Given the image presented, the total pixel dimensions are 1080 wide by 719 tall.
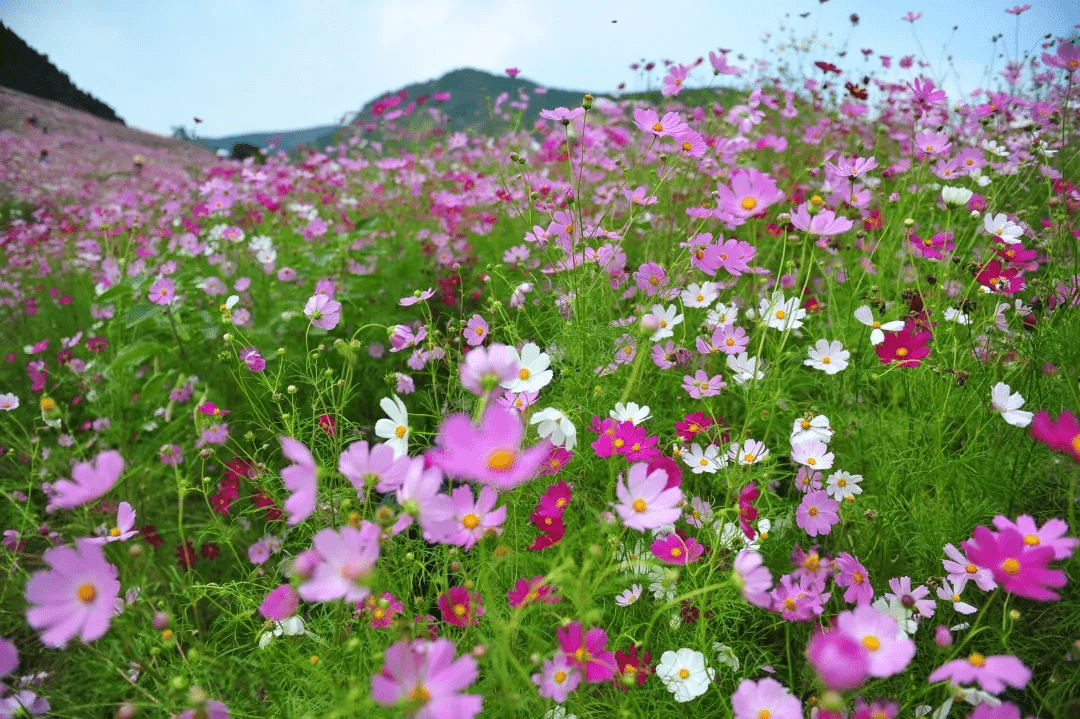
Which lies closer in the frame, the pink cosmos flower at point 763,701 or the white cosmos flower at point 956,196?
the pink cosmos flower at point 763,701

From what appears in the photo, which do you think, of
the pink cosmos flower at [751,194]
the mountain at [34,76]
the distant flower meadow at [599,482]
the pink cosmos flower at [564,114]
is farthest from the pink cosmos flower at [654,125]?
the mountain at [34,76]

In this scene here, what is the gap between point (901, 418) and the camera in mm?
1191

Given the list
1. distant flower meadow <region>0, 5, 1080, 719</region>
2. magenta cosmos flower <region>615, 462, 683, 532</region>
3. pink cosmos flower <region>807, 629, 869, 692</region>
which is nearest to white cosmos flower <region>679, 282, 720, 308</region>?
distant flower meadow <region>0, 5, 1080, 719</region>

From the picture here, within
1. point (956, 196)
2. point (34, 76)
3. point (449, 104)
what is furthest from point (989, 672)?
point (34, 76)

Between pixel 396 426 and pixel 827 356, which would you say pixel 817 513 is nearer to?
pixel 827 356

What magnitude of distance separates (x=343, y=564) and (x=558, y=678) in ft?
1.01

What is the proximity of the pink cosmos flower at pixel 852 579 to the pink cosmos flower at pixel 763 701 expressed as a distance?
0.30 m

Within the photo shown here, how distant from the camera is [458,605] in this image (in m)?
0.78

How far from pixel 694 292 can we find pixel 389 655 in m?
1.14

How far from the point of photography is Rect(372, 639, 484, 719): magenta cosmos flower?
450 mm

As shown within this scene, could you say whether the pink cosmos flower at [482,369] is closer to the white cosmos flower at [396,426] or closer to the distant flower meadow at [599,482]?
the distant flower meadow at [599,482]

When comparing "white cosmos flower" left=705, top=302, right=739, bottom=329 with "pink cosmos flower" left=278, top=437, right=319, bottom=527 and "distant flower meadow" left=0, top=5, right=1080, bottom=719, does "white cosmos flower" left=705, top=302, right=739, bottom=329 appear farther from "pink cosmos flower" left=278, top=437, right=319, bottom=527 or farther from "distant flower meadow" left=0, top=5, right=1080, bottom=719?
"pink cosmos flower" left=278, top=437, right=319, bottom=527

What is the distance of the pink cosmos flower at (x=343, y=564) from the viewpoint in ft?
1.57

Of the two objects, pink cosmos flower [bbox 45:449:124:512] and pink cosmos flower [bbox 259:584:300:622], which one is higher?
pink cosmos flower [bbox 45:449:124:512]
